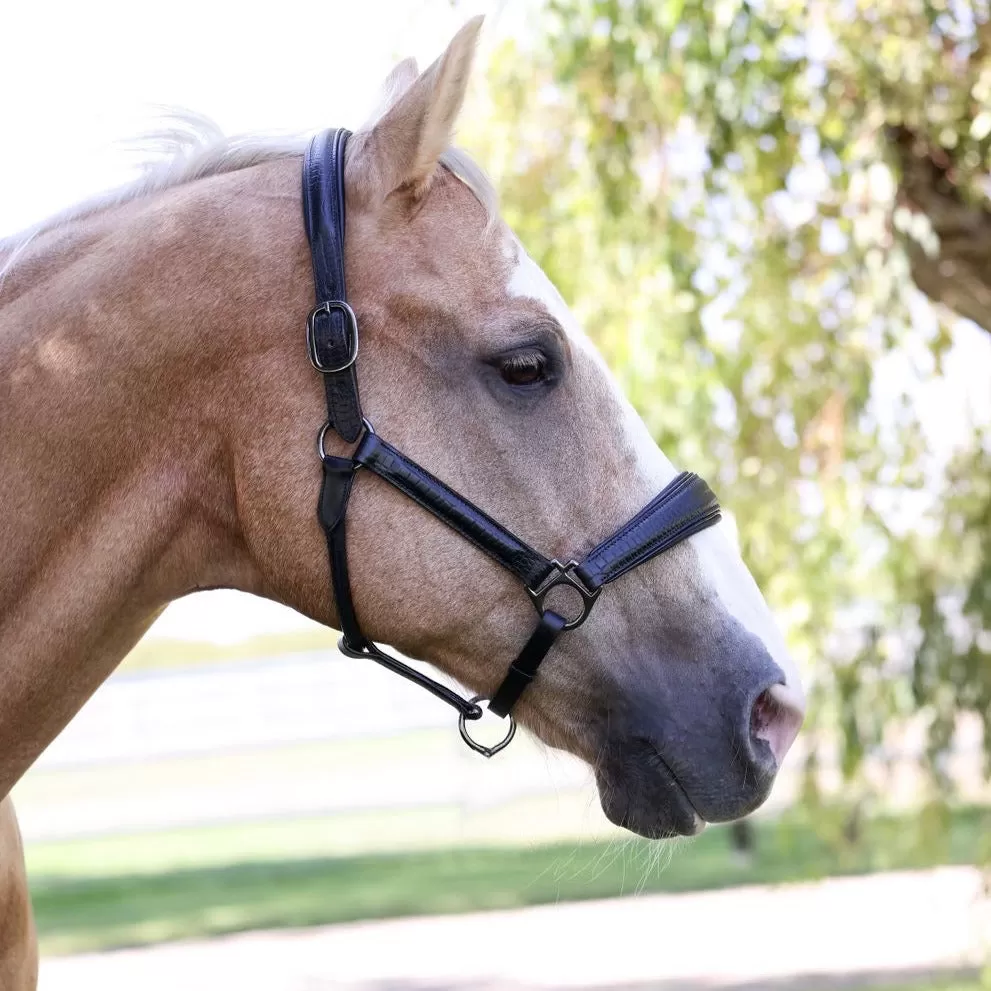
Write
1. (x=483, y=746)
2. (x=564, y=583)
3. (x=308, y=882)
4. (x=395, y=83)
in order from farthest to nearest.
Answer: (x=308, y=882) → (x=395, y=83) → (x=483, y=746) → (x=564, y=583)

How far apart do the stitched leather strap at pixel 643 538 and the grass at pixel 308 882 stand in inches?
224

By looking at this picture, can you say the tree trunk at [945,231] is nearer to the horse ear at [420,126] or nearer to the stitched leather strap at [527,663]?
the horse ear at [420,126]

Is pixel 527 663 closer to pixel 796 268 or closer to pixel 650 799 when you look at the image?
pixel 650 799

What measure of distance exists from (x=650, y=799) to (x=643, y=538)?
0.40 meters

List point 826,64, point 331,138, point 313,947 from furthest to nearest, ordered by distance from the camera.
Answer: point 313,947
point 826,64
point 331,138

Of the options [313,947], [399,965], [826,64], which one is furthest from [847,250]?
[313,947]

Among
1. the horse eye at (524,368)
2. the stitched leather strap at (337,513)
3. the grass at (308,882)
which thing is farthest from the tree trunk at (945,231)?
the grass at (308,882)

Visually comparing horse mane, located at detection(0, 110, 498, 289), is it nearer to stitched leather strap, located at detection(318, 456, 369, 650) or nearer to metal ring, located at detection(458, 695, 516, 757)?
stitched leather strap, located at detection(318, 456, 369, 650)

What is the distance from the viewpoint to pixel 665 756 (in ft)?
6.27

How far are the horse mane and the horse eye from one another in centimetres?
25

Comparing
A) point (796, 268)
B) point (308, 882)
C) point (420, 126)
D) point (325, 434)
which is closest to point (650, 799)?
point (325, 434)

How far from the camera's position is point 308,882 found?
1011 centimetres

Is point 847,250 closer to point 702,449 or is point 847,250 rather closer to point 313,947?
point 702,449

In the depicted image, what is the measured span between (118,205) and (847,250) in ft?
8.48
